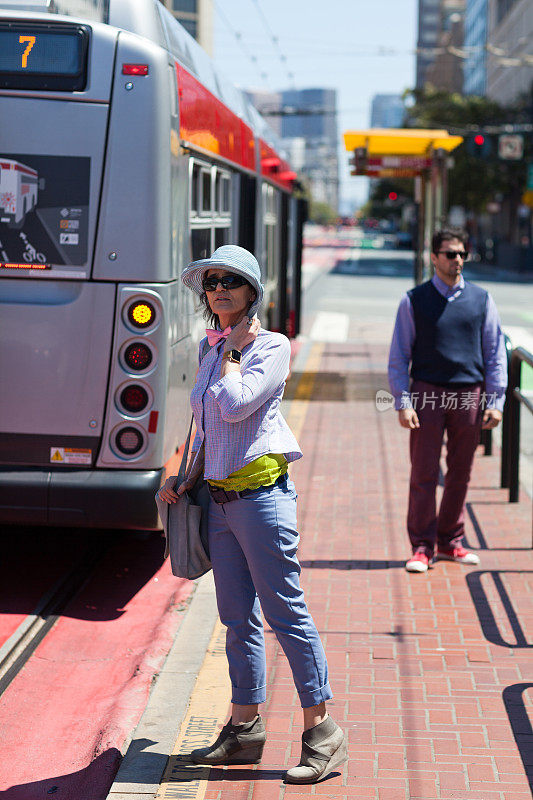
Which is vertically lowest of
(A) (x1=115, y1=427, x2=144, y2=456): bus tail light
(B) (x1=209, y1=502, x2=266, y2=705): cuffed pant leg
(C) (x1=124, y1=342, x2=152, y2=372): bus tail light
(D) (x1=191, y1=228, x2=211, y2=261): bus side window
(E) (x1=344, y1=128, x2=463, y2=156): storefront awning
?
(B) (x1=209, y1=502, x2=266, y2=705): cuffed pant leg

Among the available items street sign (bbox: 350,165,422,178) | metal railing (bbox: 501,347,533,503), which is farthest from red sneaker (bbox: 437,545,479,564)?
street sign (bbox: 350,165,422,178)

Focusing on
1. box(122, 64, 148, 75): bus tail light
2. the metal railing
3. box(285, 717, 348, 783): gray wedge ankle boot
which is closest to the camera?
box(285, 717, 348, 783): gray wedge ankle boot

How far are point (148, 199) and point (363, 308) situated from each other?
21595mm

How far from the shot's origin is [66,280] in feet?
17.7

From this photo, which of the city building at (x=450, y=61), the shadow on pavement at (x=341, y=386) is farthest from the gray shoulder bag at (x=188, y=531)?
the city building at (x=450, y=61)

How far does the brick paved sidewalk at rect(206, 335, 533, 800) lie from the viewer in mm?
3809

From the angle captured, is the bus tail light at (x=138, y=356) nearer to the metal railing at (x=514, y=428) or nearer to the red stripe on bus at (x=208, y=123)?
the red stripe on bus at (x=208, y=123)

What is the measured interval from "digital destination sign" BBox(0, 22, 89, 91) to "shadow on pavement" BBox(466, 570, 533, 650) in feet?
10.8

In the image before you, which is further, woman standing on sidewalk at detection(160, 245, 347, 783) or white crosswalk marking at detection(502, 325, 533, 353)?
white crosswalk marking at detection(502, 325, 533, 353)

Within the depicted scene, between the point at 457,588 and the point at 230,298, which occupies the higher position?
the point at 230,298

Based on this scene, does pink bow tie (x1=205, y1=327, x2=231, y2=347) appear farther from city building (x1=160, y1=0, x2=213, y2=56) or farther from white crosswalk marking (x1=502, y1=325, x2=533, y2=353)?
city building (x1=160, y1=0, x2=213, y2=56)

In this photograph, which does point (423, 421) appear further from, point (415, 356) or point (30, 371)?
point (30, 371)

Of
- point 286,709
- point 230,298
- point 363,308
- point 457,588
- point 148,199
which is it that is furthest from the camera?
point 363,308

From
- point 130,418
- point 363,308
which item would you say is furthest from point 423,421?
point 363,308
